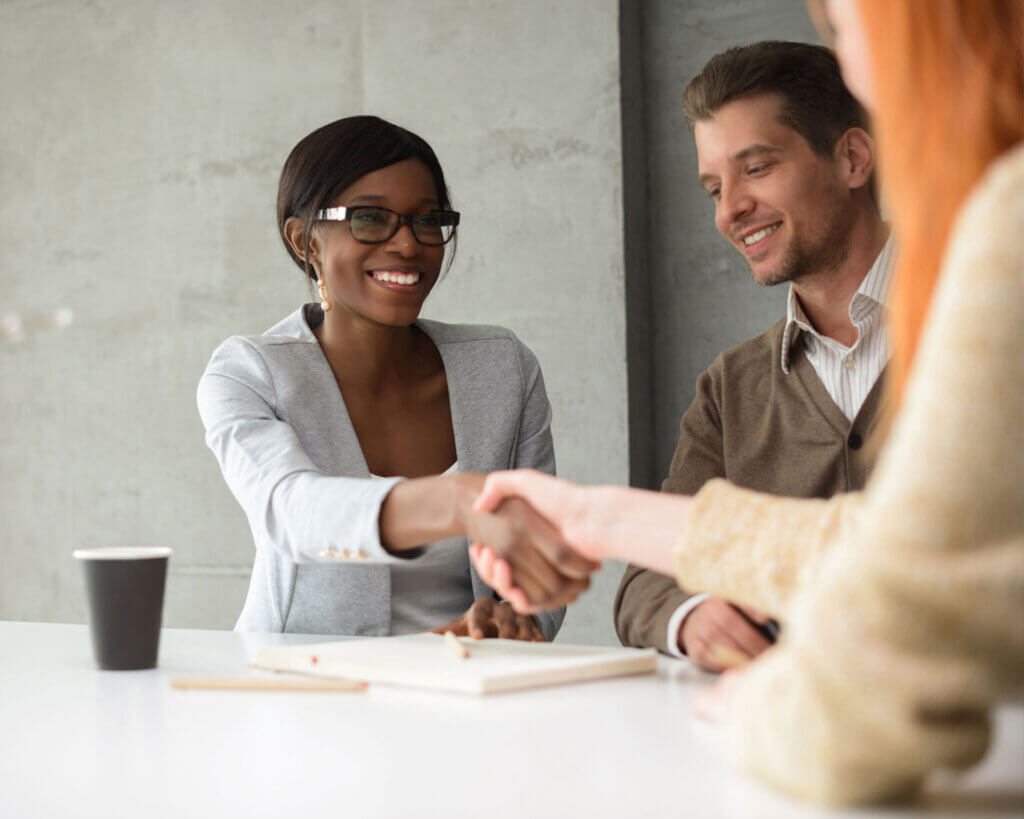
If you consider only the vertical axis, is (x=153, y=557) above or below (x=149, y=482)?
above

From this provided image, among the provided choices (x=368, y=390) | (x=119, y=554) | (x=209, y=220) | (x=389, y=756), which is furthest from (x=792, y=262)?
(x=209, y=220)

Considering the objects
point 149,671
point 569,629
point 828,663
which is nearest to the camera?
point 828,663

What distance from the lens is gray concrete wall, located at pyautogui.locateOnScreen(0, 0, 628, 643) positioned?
10.5ft

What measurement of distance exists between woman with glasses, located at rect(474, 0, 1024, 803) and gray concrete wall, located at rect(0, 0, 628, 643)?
2442mm

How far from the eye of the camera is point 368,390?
6.87 feet

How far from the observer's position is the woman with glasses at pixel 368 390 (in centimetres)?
185

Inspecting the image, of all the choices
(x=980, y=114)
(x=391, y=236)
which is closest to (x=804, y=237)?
(x=391, y=236)

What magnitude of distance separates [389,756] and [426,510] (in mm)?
571

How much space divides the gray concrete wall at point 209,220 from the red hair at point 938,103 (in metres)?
2.44

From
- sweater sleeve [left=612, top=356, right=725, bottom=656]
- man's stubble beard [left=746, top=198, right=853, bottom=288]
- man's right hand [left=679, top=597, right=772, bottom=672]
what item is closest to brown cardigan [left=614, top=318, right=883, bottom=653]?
sweater sleeve [left=612, top=356, right=725, bottom=656]

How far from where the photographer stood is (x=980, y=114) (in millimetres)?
672

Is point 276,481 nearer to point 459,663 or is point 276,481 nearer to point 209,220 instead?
point 459,663

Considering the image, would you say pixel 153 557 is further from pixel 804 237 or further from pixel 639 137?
pixel 639 137

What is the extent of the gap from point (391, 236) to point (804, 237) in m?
0.76
